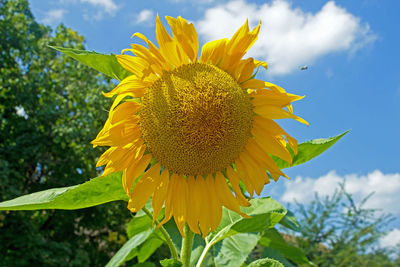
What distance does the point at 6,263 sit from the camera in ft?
26.5

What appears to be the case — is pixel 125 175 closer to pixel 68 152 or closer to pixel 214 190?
pixel 214 190

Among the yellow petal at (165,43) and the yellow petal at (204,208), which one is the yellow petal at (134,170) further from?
the yellow petal at (165,43)

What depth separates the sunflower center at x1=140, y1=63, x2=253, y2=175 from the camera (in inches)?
44.4

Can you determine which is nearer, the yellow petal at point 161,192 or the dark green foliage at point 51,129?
the yellow petal at point 161,192

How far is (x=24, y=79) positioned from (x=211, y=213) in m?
10.7

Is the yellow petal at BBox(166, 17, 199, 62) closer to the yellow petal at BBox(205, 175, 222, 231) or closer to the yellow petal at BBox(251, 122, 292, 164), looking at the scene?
the yellow petal at BBox(251, 122, 292, 164)

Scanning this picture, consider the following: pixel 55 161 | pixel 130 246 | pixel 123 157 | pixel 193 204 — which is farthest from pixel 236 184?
pixel 55 161

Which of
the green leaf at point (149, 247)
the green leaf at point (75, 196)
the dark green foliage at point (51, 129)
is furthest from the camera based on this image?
the dark green foliage at point (51, 129)

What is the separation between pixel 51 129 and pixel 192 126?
10.5 meters

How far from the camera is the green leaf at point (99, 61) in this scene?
1.11 metres

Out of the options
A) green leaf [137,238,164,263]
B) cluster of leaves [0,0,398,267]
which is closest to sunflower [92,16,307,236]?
green leaf [137,238,164,263]

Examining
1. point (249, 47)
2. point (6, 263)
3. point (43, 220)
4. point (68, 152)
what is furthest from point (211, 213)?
point (43, 220)

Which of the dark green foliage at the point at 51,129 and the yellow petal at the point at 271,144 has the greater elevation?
the dark green foliage at the point at 51,129

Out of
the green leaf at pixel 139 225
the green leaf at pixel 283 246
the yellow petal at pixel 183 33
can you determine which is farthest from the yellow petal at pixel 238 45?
the green leaf at pixel 283 246
